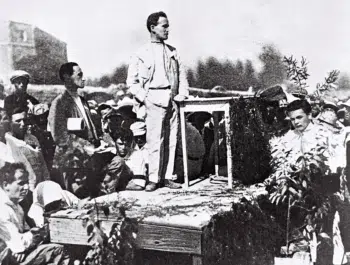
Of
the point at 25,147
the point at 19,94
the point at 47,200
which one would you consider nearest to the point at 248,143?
the point at 47,200

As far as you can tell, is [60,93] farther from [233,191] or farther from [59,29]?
[233,191]

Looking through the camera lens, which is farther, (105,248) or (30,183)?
(30,183)

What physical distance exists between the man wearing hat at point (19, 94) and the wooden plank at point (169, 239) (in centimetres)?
149

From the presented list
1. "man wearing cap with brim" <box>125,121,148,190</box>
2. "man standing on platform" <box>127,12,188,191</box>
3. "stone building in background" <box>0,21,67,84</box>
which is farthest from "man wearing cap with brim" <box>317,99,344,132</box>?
"stone building in background" <box>0,21,67,84</box>

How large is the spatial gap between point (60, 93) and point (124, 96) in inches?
37.6

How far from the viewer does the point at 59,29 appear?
A: 3.99 m

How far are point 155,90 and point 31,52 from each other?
111 centimetres

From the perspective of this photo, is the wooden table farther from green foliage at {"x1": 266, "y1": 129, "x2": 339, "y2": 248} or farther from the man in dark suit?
the man in dark suit

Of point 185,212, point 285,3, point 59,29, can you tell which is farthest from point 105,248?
point 285,3

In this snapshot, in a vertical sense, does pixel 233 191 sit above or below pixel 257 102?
below

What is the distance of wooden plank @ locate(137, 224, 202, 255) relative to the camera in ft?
10.4

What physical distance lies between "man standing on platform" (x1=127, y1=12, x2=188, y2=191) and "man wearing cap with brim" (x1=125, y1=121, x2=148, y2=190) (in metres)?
0.10

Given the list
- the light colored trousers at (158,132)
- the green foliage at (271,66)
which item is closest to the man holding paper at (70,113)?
the light colored trousers at (158,132)

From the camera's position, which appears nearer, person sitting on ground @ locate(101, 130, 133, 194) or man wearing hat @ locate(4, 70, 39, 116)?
man wearing hat @ locate(4, 70, 39, 116)
